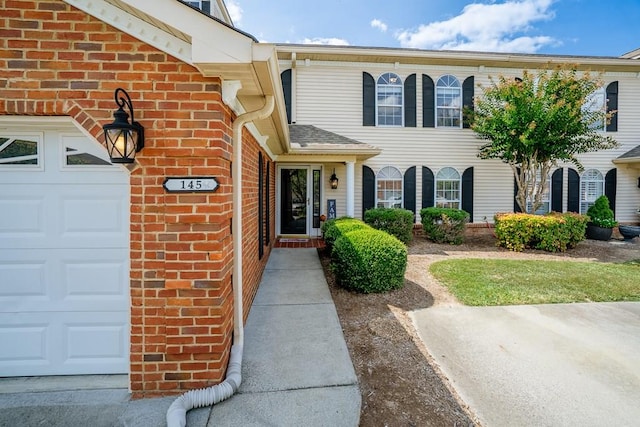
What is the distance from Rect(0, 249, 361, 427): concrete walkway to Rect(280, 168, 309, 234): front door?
611 cm

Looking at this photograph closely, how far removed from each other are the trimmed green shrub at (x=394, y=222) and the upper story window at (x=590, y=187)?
729 cm

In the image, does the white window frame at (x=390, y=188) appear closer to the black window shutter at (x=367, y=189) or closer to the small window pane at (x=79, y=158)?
the black window shutter at (x=367, y=189)

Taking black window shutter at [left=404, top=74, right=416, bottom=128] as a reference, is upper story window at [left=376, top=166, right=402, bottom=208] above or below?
below

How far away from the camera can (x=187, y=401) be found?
6.91 feet

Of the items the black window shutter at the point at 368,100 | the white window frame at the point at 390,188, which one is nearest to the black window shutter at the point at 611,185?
the white window frame at the point at 390,188

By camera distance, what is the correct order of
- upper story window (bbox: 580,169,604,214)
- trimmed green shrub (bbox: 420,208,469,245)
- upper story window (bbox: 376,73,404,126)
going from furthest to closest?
upper story window (bbox: 580,169,604,214) < upper story window (bbox: 376,73,404,126) < trimmed green shrub (bbox: 420,208,469,245)

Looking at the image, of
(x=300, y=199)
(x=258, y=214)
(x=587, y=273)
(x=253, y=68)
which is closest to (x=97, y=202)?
(x=253, y=68)

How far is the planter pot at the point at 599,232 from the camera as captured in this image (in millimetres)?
9586

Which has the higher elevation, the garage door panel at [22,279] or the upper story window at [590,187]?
the upper story window at [590,187]

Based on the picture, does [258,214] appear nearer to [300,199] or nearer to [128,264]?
[128,264]

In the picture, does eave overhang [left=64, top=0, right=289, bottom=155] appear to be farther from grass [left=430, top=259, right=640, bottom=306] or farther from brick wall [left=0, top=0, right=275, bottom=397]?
grass [left=430, top=259, right=640, bottom=306]

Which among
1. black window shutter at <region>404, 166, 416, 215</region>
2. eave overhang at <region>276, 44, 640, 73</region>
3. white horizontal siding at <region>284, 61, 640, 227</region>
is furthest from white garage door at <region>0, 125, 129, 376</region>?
black window shutter at <region>404, 166, 416, 215</region>

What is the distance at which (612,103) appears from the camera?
34.5 ft

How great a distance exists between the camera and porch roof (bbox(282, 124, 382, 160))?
7.71 m
